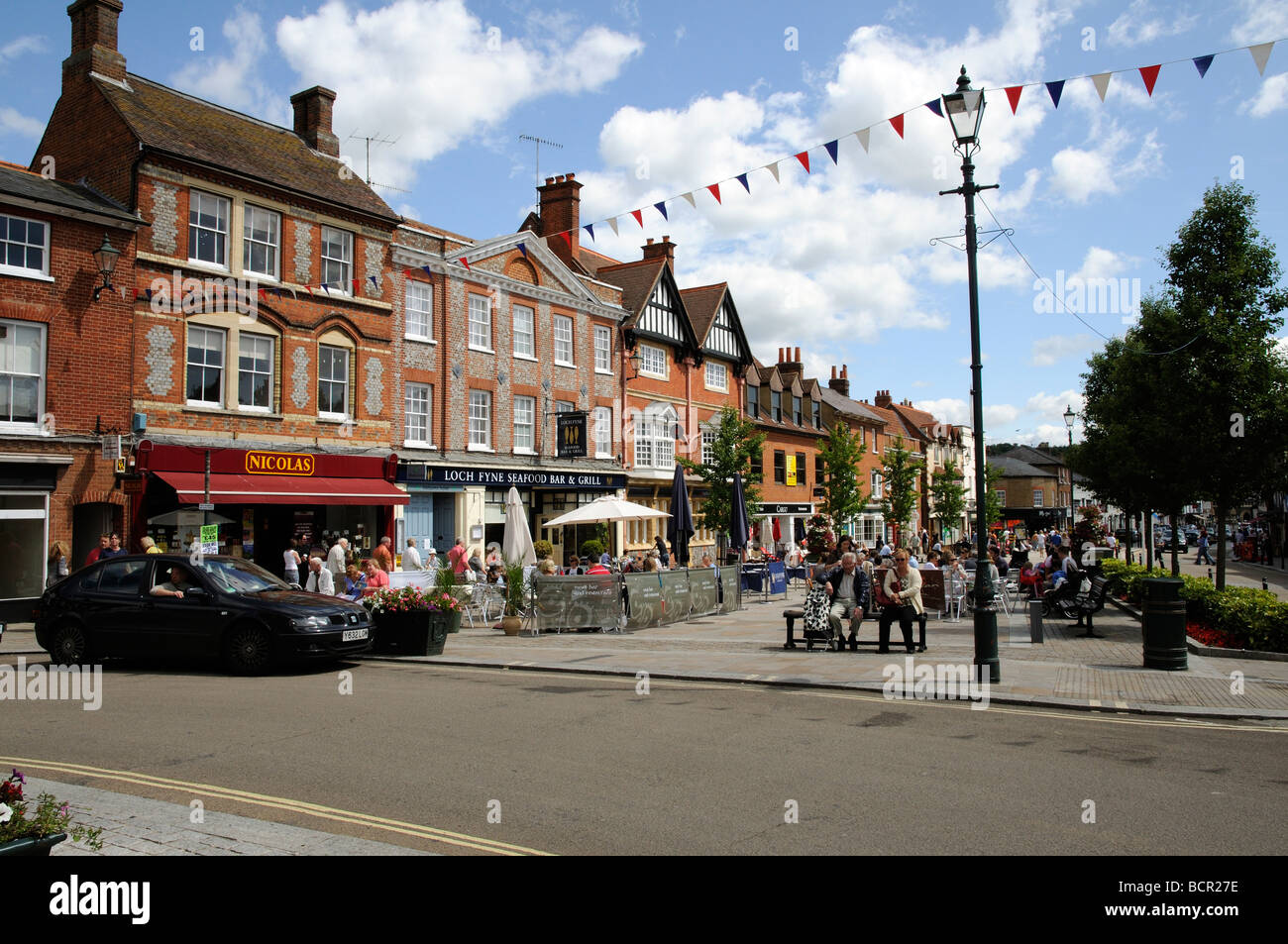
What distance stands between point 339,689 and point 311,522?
1372 centimetres

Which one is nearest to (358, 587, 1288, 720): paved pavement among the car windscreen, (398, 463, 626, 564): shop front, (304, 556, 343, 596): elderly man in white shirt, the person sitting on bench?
the person sitting on bench

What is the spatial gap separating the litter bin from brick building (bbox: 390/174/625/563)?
17.0 m

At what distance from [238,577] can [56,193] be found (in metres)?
11.7

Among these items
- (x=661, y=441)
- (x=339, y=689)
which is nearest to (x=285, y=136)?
(x=661, y=441)

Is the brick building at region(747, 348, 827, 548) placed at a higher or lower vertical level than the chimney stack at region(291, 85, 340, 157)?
lower

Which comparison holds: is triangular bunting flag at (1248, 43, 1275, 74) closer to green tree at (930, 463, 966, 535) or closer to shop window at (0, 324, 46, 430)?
shop window at (0, 324, 46, 430)

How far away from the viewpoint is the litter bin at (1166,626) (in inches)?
462

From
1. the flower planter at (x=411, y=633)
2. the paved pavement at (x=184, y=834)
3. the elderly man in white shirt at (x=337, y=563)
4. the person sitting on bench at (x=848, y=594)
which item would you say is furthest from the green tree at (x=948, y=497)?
the paved pavement at (x=184, y=834)

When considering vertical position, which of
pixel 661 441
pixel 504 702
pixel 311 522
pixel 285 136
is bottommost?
pixel 504 702

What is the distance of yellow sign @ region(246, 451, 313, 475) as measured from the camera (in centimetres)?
2138

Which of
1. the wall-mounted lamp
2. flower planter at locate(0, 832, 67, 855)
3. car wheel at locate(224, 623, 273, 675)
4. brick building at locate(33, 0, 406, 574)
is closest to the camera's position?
flower planter at locate(0, 832, 67, 855)

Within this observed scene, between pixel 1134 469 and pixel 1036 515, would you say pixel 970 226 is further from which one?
pixel 1036 515

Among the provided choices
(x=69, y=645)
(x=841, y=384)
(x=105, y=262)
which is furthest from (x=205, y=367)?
(x=841, y=384)
